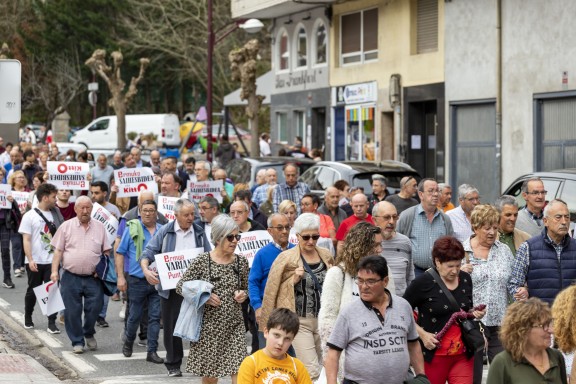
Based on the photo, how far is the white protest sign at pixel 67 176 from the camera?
1780cm

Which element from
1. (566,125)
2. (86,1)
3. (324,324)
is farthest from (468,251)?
(86,1)

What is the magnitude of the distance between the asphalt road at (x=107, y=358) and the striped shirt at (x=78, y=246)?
3.07 feet

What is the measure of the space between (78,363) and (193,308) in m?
3.32

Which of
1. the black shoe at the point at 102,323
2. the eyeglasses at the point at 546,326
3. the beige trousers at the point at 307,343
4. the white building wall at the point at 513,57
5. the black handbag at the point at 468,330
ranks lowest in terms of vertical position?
the black shoe at the point at 102,323

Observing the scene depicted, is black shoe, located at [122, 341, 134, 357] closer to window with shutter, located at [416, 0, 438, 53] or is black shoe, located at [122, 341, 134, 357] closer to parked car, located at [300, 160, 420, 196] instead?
parked car, located at [300, 160, 420, 196]

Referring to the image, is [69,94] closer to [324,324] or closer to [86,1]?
[86,1]

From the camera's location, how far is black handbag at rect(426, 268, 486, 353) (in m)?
8.30

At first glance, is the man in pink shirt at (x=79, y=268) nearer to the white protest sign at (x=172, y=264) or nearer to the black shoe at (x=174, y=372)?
the black shoe at (x=174, y=372)

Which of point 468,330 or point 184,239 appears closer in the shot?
point 468,330

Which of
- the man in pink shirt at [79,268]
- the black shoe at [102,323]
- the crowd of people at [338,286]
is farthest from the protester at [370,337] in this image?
the black shoe at [102,323]

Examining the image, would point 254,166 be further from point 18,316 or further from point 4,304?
point 18,316

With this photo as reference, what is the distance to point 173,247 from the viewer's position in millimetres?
11789

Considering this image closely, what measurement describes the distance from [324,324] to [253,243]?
3.57 m

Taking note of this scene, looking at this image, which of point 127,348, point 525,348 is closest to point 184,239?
point 127,348
